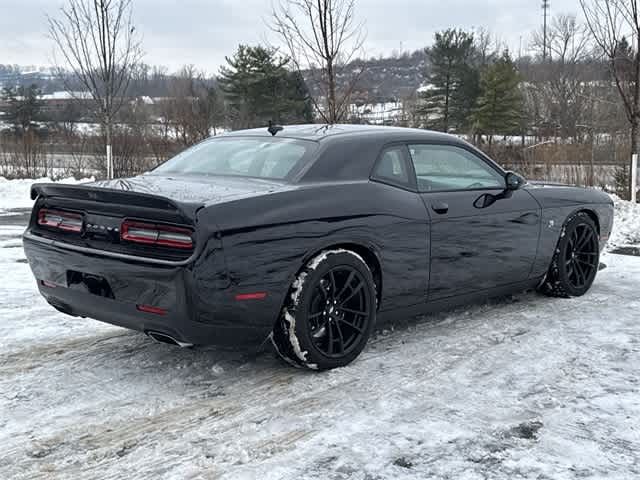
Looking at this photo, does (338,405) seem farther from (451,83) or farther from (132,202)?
(451,83)

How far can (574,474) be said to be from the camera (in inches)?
105

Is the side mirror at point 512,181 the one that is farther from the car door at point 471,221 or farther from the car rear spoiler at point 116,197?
the car rear spoiler at point 116,197

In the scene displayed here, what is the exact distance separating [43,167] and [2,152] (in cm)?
163

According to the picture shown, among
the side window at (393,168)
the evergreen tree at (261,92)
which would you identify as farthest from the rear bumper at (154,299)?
the evergreen tree at (261,92)

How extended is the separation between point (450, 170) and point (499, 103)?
4052cm

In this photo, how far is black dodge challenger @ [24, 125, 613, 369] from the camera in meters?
3.23

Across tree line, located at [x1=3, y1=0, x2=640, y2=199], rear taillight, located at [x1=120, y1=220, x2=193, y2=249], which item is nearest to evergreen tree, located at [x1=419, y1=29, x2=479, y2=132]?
tree line, located at [x1=3, y1=0, x2=640, y2=199]

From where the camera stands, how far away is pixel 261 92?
3731 cm

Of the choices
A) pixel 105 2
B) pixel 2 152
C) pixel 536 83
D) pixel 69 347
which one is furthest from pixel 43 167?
pixel 536 83

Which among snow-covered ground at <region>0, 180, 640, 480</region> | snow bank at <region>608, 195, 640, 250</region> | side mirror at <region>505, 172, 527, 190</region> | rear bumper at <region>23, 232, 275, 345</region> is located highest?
side mirror at <region>505, 172, 527, 190</region>

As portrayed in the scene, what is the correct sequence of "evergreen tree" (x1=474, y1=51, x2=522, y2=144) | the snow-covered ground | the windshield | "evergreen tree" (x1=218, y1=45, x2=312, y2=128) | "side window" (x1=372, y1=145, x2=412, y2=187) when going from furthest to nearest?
"evergreen tree" (x1=474, y1=51, x2=522, y2=144)
"evergreen tree" (x1=218, y1=45, x2=312, y2=128)
"side window" (x1=372, y1=145, x2=412, y2=187)
the windshield
the snow-covered ground

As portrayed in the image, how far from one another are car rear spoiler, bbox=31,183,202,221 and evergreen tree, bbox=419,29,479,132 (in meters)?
42.6

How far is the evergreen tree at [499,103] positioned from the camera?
42.8 m

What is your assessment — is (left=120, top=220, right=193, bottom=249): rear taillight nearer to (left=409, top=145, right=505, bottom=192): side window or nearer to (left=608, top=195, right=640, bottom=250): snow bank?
(left=409, top=145, right=505, bottom=192): side window
